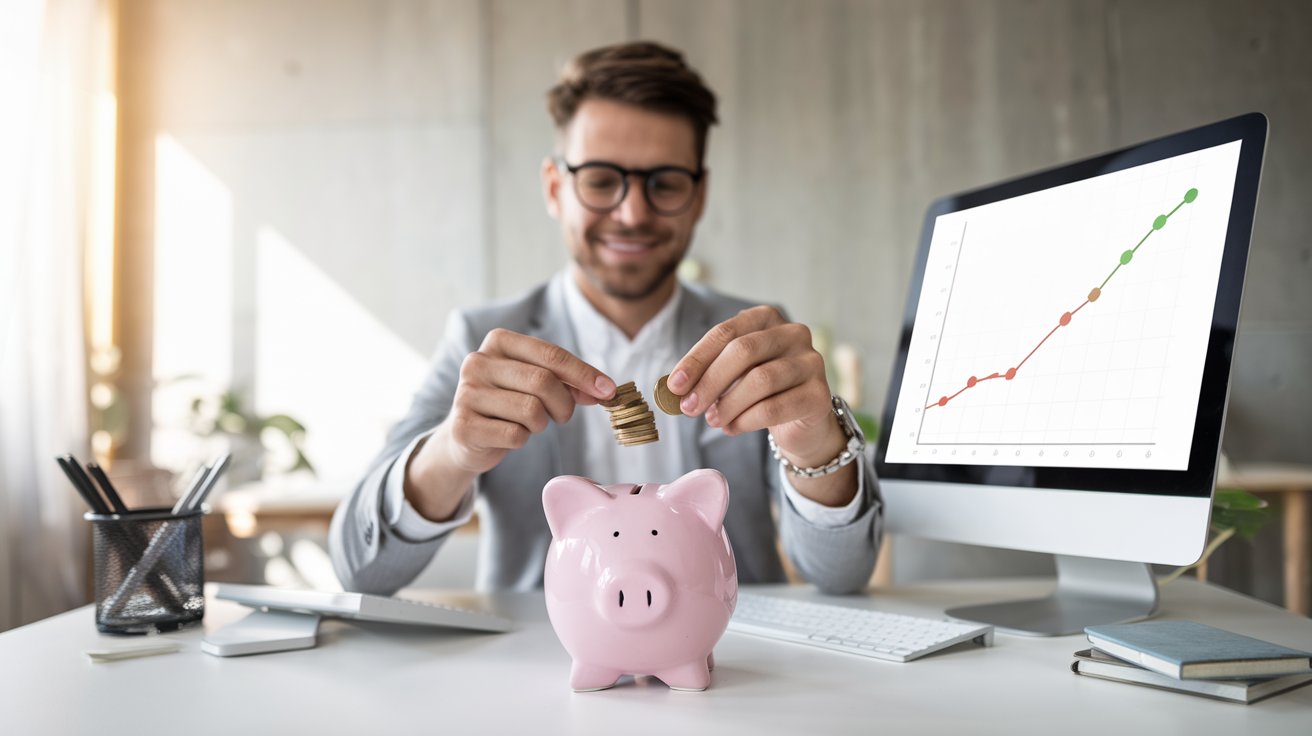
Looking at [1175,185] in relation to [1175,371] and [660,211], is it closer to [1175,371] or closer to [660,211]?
[1175,371]

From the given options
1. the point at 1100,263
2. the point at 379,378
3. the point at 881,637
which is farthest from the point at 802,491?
the point at 379,378

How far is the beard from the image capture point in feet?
4.76

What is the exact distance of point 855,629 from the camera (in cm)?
86

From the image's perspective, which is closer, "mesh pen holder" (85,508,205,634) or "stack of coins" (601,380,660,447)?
"stack of coins" (601,380,660,447)

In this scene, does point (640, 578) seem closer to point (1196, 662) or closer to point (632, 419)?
point (632, 419)

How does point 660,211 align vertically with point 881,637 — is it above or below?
A: above

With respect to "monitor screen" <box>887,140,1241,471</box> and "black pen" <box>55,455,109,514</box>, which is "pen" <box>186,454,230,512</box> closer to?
"black pen" <box>55,455,109,514</box>

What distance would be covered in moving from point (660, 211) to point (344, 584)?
71cm

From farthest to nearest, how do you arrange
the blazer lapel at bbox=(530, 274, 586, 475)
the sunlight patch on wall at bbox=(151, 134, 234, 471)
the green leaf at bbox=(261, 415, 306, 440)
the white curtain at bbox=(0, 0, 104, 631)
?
1. the sunlight patch on wall at bbox=(151, 134, 234, 471)
2. the green leaf at bbox=(261, 415, 306, 440)
3. the white curtain at bbox=(0, 0, 104, 631)
4. the blazer lapel at bbox=(530, 274, 586, 475)

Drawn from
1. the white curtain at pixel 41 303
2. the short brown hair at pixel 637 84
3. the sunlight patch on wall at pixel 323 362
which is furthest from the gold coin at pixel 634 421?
the sunlight patch on wall at pixel 323 362

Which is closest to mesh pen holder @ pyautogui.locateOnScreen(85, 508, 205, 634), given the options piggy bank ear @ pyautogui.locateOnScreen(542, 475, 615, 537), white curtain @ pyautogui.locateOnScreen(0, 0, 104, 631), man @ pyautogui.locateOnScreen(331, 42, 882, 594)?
man @ pyautogui.locateOnScreen(331, 42, 882, 594)

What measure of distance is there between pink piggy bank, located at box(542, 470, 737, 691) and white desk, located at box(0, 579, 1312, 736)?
3 centimetres

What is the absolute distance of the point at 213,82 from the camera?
3.36 m

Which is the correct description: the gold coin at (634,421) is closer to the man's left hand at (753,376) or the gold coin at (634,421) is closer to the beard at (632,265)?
the man's left hand at (753,376)
